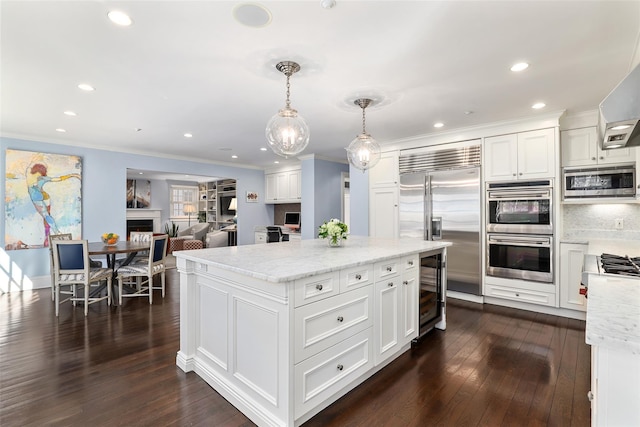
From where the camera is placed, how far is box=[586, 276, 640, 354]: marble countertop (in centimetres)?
89

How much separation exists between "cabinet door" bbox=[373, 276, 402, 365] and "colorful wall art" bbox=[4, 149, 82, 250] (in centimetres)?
556

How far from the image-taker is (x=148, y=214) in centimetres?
1035

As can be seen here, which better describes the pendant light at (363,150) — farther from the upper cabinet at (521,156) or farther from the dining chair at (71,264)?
the dining chair at (71,264)

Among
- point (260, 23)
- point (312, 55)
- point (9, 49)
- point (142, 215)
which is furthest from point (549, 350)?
point (142, 215)

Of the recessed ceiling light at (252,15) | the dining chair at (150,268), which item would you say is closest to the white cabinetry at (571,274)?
the recessed ceiling light at (252,15)

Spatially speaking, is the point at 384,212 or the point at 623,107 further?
the point at 384,212

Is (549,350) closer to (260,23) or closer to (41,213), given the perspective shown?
(260,23)

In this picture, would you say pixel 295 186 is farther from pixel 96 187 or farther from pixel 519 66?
pixel 519 66

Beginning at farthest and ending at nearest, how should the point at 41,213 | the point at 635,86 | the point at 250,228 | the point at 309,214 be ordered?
the point at 250,228 < the point at 309,214 < the point at 41,213 < the point at 635,86

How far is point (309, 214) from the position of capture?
21.8 ft

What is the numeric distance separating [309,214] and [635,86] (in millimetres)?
5641

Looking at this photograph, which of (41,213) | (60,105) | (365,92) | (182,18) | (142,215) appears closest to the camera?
(182,18)

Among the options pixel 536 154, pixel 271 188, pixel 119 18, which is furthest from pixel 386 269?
pixel 271 188

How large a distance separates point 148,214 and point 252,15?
33.2ft
